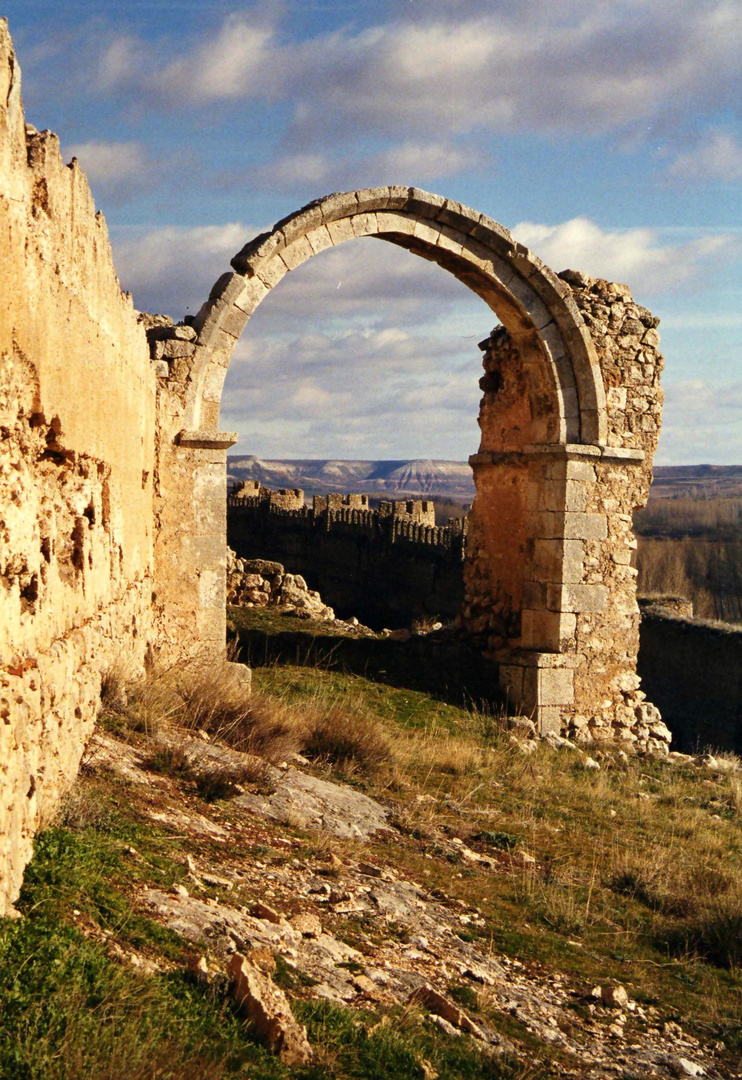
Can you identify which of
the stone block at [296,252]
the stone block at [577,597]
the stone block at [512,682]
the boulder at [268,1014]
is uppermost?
the stone block at [296,252]

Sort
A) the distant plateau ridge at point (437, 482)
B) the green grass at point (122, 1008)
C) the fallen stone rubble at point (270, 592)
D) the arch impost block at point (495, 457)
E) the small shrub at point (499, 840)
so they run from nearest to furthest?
the green grass at point (122, 1008)
the small shrub at point (499, 840)
the arch impost block at point (495, 457)
the fallen stone rubble at point (270, 592)
the distant plateau ridge at point (437, 482)

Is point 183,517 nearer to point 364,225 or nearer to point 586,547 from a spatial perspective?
point 364,225

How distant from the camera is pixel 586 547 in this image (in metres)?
9.57

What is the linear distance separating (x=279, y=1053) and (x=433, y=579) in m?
18.9

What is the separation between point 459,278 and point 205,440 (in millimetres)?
3005

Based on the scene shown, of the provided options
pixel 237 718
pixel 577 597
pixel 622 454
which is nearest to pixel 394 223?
pixel 622 454

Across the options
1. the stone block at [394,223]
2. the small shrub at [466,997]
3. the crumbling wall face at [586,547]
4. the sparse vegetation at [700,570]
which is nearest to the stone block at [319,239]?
the stone block at [394,223]

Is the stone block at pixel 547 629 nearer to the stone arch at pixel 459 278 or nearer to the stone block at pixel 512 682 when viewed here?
the stone block at pixel 512 682

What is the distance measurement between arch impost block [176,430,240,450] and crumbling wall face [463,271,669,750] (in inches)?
113

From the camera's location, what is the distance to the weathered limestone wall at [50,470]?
3.03m

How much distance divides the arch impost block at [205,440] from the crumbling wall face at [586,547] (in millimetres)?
2877

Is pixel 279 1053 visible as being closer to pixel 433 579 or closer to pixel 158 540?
pixel 158 540

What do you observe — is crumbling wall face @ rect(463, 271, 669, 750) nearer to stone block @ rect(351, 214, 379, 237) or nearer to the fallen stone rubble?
stone block @ rect(351, 214, 379, 237)

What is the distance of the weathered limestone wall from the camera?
303 centimetres
